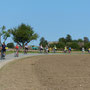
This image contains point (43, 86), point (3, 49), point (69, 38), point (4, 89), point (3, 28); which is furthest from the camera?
point (69, 38)

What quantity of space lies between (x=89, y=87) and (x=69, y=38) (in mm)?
178854

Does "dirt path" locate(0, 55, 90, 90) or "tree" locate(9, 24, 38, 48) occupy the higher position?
"tree" locate(9, 24, 38, 48)

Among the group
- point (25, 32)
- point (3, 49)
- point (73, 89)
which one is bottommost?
point (73, 89)

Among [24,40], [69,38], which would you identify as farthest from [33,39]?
[69,38]

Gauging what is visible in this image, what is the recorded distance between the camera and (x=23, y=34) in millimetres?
69562

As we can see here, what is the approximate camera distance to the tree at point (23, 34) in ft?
229

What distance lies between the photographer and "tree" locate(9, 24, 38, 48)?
69825 millimetres

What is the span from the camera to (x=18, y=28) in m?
72.9

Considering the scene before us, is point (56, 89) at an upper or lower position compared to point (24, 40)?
lower

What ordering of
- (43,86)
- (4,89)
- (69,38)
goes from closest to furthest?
(4,89)
(43,86)
(69,38)

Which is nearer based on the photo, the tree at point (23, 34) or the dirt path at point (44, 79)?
the dirt path at point (44, 79)

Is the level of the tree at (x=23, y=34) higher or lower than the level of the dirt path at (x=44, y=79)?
higher

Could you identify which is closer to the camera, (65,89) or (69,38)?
(65,89)

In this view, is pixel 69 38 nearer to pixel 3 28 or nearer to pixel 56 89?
pixel 3 28
